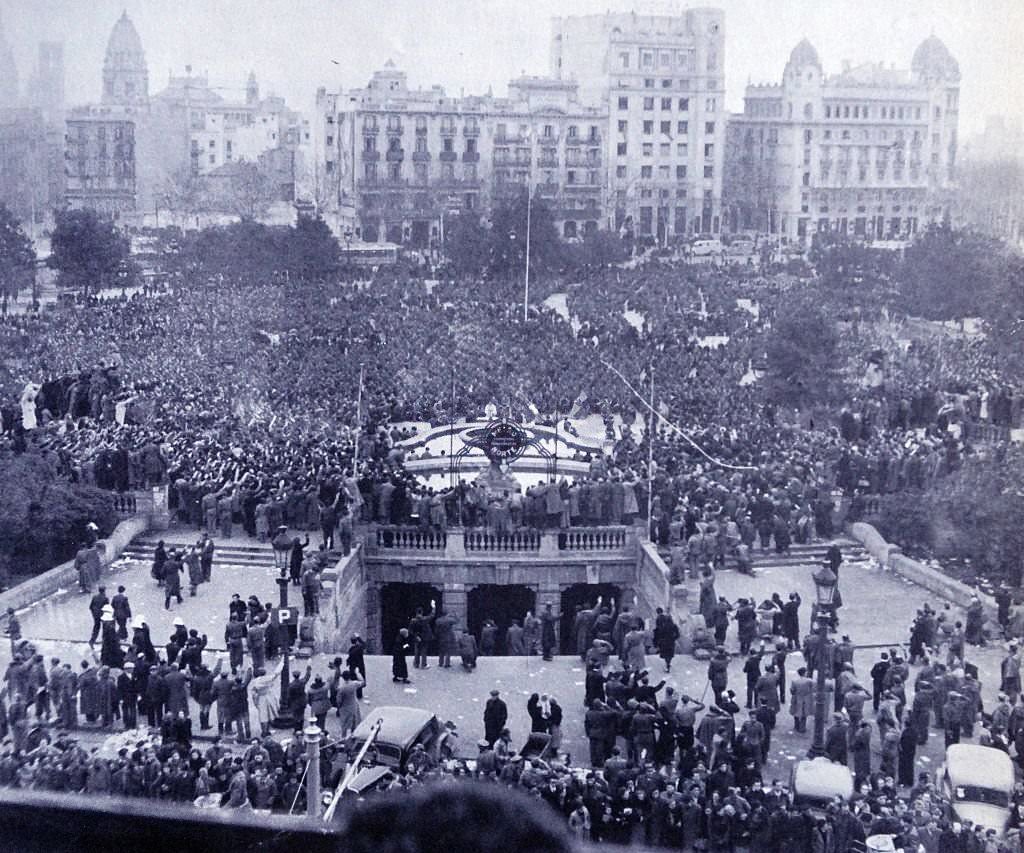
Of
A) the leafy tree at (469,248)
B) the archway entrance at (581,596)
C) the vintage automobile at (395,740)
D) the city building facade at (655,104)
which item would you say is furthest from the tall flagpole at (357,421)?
the city building facade at (655,104)

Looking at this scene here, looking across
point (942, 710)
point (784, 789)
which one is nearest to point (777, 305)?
point (942, 710)

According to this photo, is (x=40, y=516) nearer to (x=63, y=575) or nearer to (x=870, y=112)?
(x=63, y=575)

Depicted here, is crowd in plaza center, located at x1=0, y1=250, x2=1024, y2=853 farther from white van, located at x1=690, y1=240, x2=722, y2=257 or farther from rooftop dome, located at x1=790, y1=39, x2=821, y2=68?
rooftop dome, located at x1=790, y1=39, x2=821, y2=68

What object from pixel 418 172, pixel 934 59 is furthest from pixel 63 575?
pixel 934 59

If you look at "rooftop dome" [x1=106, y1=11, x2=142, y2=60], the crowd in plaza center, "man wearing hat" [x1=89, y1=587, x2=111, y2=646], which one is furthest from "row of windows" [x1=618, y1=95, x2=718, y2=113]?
"man wearing hat" [x1=89, y1=587, x2=111, y2=646]

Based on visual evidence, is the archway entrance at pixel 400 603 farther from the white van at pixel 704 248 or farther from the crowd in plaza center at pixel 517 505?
the white van at pixel 704 248
